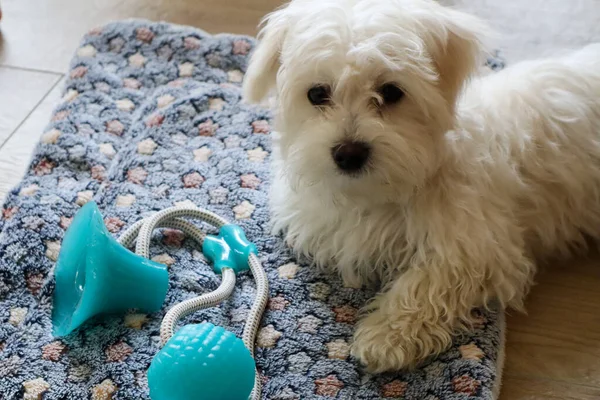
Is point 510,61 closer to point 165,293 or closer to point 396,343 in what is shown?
point 396,343

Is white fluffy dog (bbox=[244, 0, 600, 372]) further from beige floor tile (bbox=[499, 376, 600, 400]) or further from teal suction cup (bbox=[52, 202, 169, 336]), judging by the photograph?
teal suction cup (bbox=[52, 202, 169, 336])

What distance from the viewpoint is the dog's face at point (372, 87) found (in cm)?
129

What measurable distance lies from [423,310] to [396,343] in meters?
0.09

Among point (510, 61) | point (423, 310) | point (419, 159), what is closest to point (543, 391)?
point (423, 310)

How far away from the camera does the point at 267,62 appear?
1489 mm

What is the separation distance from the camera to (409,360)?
4.57 ft

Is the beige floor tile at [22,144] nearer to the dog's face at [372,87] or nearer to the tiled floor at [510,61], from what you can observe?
the tiled floor at [510,61]

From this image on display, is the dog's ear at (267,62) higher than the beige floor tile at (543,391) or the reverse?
Answer: higher

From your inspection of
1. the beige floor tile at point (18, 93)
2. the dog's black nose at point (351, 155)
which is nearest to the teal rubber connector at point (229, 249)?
the dog's black nose at point (351, 155)

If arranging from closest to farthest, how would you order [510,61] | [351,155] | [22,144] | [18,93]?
[351,155] < [22,144] < [18,93] < [510,61]

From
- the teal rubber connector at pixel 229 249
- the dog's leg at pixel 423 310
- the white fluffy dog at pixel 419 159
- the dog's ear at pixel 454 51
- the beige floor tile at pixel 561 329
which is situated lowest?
the beige floor tile at pixel 561 329

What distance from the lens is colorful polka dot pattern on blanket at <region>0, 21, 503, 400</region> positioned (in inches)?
54.1

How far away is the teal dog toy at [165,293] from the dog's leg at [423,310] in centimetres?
23

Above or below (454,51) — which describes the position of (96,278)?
below
